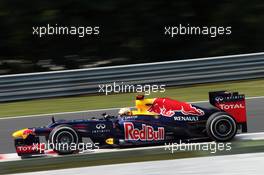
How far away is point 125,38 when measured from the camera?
16703 mm

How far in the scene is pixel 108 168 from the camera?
5.88 m

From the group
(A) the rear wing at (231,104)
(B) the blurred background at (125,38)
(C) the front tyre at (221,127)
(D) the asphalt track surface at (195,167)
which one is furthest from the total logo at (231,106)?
(B) the blurred background at (125,38)

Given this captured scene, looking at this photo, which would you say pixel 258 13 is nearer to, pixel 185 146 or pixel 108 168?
pixel 185 146

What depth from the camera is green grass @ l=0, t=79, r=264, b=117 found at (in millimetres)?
10875

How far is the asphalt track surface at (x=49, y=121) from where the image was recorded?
8.61m

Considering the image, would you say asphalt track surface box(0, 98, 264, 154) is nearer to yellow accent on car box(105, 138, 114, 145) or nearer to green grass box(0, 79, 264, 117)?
green grass box(0, 79, 264, 117)

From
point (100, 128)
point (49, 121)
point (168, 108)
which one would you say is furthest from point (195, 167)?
point (49, 121)

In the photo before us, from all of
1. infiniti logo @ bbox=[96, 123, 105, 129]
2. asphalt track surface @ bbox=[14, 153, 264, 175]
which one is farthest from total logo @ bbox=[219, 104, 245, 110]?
infiniti logo @ bbox=[96, 123, 105, 129]

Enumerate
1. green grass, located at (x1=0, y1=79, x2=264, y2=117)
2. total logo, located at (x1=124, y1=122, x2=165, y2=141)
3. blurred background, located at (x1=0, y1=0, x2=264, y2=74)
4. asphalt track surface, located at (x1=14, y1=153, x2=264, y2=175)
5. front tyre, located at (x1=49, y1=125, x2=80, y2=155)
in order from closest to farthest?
asphalt track surface, located at (x1=14, y1=153, x2=264, y2=175) < front tyre, located at (x1=49, y1=125, x2=80, y2=155) < total logo, located at (x1=124, y1=122, x2=165, y2=141) < green grass, located at (x1=0, y1=79, x2=264, y2=117) < blurred background, located at (x1=0, y1=0, x2=264, y2=74)

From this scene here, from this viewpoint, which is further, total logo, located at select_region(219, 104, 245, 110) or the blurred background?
the blurred background

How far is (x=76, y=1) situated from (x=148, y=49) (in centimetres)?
216

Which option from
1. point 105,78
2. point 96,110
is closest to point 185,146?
point 96,110

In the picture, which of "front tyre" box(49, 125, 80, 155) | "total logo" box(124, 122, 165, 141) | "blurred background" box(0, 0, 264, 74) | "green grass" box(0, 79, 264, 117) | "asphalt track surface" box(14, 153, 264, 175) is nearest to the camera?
"asphalt track surface" box(14, 153, 264, 175)

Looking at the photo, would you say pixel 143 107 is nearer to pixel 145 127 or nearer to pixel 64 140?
pixel 145 127
